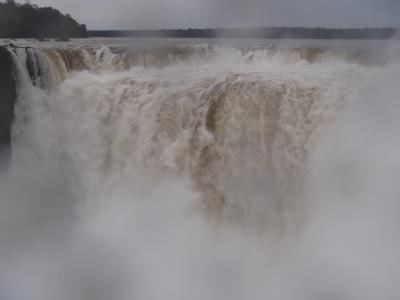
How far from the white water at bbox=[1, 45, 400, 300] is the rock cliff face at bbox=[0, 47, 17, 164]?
164 mm

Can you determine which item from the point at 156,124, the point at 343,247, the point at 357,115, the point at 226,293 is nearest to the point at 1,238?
the point at 156,124

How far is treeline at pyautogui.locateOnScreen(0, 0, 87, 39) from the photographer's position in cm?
2238

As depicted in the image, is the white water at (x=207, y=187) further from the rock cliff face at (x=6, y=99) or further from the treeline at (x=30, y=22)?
the treeline at (x=30, y=22)

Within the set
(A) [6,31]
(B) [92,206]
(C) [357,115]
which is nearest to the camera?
(C) [357,115]

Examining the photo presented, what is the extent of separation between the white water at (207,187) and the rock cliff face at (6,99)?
6.4 inches

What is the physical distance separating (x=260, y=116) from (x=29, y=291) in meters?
5.27

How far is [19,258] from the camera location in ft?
30.4

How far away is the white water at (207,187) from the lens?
8.67m

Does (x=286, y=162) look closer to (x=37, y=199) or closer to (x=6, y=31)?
(x=37, y=199)

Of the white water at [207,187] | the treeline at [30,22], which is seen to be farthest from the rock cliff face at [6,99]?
the treeline at [30,22]

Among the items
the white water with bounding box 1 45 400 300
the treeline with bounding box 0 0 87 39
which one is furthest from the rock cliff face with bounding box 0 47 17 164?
the treeline with bounding box 0 0 87 39

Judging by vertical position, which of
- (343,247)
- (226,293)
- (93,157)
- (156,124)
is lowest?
(226,293)

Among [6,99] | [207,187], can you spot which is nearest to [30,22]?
[6,99]

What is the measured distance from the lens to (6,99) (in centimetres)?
1012
